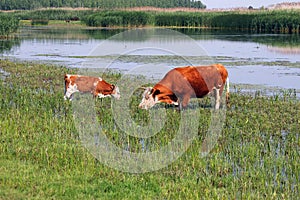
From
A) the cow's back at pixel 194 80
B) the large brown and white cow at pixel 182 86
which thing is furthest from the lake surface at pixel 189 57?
the large brown and white cow at pixel 182 86

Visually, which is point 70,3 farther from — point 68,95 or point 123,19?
point 68,95

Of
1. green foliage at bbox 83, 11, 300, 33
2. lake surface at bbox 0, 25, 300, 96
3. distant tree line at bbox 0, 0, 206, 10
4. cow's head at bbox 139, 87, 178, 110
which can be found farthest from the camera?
distant tree line at bbox 0, 0, 206, 10

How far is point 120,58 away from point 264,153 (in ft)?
51.6

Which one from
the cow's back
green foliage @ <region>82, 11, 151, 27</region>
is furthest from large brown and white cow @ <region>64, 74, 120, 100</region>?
green foliage @ <region>82, 11, 151, 27</region>

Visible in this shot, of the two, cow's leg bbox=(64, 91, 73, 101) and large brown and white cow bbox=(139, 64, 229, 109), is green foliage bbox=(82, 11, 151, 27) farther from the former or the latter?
large brown and white cow bbox=(139, 64, 229, 109)

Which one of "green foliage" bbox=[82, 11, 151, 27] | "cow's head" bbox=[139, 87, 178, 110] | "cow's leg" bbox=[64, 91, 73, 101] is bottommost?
"cow's leg" bbox=[64, 91, 73, 101]

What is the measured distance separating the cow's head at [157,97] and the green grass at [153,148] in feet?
0.72

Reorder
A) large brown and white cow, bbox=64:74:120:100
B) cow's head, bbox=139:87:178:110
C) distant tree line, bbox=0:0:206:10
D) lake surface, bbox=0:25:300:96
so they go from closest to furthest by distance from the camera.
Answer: cow's head, bbox=139:87:178:110 < large brown and white cow, bbox=64:74:120:100 < lake surface, bbox=0:25:300:96 < distant tree line, bbox=0:0:206:10

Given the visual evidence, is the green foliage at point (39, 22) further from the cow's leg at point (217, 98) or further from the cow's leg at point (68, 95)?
the cow's leg at point (217, 98)

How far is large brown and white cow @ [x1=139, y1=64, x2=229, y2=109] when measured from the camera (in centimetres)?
982

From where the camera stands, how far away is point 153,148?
25.9 feet

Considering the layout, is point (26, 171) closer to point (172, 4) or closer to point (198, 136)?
point (198, 136)

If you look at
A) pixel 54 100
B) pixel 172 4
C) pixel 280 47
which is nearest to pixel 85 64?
pixel 54 100

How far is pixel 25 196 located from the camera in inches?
224
